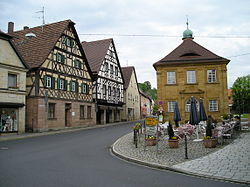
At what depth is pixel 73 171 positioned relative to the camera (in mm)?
7578

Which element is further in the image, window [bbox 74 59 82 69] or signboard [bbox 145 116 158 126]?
window [bbox 74 59 82 69]

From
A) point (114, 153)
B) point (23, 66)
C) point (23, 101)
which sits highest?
point (23, 66)

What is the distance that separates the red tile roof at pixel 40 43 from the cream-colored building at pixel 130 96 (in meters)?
21.8

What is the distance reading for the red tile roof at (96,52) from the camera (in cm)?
3666

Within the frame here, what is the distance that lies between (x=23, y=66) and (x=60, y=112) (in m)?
6.33

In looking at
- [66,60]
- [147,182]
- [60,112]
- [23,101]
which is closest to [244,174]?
[147,182]

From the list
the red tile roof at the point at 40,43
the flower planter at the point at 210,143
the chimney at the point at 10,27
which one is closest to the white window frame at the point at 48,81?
the red tile roof at the point at 40,43

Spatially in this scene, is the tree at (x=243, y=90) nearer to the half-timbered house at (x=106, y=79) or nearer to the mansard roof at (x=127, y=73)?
the mansard roof at (x=127, y=73)

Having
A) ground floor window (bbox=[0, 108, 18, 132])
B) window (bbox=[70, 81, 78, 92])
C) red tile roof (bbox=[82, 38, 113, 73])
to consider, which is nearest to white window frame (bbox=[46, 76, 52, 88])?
window (bbox=[70, 81, 78, 92])

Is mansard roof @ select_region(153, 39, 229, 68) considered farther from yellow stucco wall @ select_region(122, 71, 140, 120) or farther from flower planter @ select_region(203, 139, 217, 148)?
yellow stucco wall @ select_region(122, 71, 140, 120)

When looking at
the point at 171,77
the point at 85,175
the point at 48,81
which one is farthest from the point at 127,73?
the point at 85,175

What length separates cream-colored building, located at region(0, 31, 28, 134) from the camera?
20781mm

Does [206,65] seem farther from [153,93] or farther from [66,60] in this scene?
[153,93]

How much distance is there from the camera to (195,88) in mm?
28578
